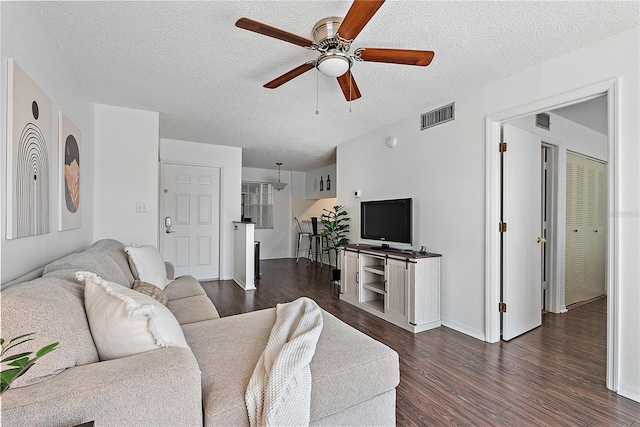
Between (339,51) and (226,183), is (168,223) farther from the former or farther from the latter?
(339,51)

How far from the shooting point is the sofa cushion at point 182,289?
8.28ft

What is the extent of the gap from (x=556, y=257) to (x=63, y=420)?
450 cm

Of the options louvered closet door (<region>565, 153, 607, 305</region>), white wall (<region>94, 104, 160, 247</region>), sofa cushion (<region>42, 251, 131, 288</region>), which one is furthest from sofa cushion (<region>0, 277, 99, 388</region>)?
louvered closet door (<region>565, 153, 607, 305</region>)

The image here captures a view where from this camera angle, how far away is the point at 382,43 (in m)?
2.09

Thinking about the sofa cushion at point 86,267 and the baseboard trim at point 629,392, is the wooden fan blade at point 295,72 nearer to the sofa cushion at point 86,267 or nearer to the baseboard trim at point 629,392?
the sofa cushion at point 86,267

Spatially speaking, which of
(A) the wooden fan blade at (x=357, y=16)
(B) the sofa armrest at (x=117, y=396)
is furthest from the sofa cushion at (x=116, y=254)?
(A) the wooden fan blade at (x=357, y=16)

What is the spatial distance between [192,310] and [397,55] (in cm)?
222

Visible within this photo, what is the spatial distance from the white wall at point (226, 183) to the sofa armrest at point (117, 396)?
421 centimetres

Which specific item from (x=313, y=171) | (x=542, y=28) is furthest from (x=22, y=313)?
(x=313, y=171)

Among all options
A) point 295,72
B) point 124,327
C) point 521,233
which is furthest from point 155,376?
point 521,233

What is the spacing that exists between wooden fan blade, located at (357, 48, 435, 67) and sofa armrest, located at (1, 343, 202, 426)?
1853 millimetres

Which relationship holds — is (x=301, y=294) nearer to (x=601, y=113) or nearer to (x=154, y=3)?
(x=154, y=3)

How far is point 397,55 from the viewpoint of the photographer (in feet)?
5.93

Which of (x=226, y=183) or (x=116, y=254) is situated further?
(x=226, y=183)
